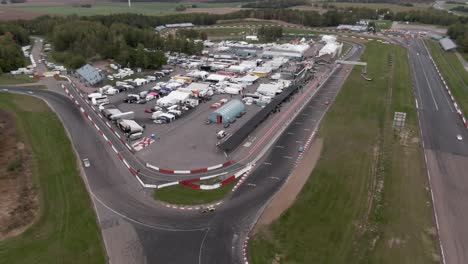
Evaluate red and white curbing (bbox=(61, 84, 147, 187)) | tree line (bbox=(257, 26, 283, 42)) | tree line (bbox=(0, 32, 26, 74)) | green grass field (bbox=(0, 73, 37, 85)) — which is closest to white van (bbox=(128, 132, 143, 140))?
red and white curbing (bbox=(61, 84, 147, 187))

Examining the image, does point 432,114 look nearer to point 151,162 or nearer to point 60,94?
point 151,162

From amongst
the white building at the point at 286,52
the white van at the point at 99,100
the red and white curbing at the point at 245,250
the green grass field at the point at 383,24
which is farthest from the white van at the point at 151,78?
the green grass field at the point at 383,24

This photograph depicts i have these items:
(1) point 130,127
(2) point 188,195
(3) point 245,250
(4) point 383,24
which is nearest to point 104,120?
(1) point 130,127

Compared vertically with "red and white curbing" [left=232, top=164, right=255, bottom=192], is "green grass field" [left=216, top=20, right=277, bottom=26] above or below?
above

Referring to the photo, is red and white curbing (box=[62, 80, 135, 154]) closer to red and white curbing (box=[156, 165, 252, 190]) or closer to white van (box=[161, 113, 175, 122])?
white van (box=[161, 113, 175, 122])

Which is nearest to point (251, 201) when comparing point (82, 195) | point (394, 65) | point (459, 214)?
point (82, 195)

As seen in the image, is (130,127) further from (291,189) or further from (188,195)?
(291,189)
